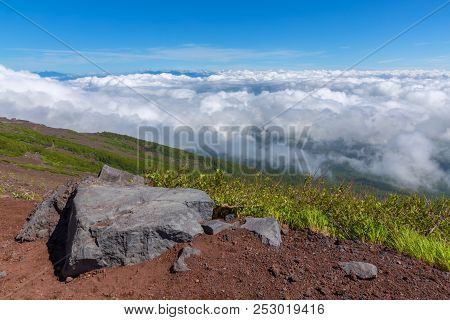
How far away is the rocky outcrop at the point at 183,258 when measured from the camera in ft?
27.3

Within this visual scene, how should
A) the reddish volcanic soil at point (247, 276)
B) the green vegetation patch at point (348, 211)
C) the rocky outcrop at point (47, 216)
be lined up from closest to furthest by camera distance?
the reddish volcanic soil at point (247, 276) < the green vegetation patch at point (348, 211) < the rocky outcrop at point (47, 216)

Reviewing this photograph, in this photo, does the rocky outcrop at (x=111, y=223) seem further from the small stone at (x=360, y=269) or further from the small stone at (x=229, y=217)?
the small stone at (x=360, y=269)

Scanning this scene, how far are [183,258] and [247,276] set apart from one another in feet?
4.90

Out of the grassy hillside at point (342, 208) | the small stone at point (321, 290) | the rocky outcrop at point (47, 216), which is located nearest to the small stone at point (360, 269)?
the small stone at point (321, 290)

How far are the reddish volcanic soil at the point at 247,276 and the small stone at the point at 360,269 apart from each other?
5.7 inches

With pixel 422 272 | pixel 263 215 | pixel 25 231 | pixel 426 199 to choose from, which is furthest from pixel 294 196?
pixel 25 231

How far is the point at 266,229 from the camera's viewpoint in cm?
978

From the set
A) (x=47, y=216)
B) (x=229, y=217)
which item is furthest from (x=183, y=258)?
(x=47, y=216)

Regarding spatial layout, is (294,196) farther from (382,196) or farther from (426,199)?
(426,199)

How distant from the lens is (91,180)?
12.0m

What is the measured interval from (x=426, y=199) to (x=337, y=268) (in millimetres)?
4956

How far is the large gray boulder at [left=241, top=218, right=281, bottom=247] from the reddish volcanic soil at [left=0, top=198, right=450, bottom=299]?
0.18 m

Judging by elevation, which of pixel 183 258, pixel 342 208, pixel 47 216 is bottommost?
pixel 47 216

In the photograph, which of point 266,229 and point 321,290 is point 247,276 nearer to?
point 321,290
